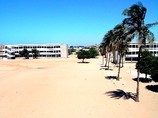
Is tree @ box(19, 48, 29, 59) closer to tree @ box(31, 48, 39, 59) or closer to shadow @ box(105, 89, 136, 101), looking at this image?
tree @ box(31, 48, 39, 59)

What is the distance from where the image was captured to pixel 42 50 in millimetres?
152375

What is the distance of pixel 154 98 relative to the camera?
3103cm

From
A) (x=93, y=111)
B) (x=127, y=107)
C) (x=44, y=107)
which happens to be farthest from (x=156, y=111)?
(x=44, y=107)

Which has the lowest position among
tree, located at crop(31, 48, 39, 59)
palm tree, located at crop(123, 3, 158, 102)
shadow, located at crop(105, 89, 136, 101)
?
shadow, located at crop(105, 89, 136, 101)

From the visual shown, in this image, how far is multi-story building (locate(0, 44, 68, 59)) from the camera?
152m

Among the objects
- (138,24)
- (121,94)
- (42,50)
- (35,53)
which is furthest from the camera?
(42,50)

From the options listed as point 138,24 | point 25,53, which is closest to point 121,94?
point 138,24

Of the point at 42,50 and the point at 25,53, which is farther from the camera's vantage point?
the point at 42,50

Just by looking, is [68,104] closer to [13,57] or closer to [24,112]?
[24,112]

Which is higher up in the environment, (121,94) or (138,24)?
(138,24)

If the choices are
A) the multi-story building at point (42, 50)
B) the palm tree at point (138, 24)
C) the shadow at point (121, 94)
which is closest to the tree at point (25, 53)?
the multi-story building at point (42, 50)

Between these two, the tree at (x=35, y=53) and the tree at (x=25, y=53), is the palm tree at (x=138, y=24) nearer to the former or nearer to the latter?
the tree at (x=35, y=53)

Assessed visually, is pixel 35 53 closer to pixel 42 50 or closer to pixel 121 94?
pixel 42 50

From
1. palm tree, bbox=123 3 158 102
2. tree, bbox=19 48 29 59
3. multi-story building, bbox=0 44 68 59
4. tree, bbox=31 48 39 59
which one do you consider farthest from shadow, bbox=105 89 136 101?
multi-story building, bbox=0 44 68 59
